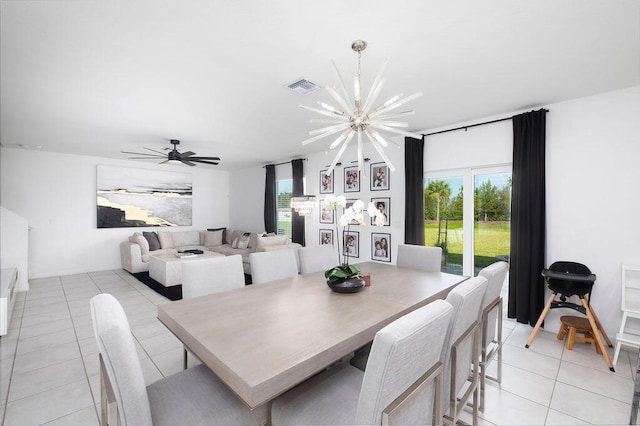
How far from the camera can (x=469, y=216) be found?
4.00 metres

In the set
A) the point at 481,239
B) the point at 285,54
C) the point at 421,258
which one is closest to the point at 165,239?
the point at 285,54

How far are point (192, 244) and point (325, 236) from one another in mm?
3827

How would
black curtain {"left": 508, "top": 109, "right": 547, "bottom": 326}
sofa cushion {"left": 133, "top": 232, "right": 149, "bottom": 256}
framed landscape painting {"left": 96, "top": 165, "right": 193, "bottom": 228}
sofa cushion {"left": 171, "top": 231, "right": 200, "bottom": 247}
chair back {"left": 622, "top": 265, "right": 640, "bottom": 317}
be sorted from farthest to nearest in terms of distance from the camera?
sofa cushion {"left": 171, "top": 231, "right": 200, "bottom": 247}, framed landscape painting {"left": 96, "top": 165, "right": 193, "bottom": 228}, sofa cushion {"left": 133, "top": 232, "right": 149, "bottom": 256}, black curtain {"left": 508, "top": 109, "right": 547, "bottom": 326}, chair back {"left": 622, "top": 265, "right": 640, "bottom": 317}

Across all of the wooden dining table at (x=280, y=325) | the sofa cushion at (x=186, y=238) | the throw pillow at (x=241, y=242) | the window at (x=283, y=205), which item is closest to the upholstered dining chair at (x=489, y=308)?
the wooden dining table at (x=280, y=325)

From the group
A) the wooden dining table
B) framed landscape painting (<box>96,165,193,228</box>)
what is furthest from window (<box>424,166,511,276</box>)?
framed landscape painting (<box>96,165,193,228</box>)

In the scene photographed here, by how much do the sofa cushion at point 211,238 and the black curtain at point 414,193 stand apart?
5174 millimetres

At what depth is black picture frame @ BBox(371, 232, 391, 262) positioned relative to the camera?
4859mm

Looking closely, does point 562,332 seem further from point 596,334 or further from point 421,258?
point 421,258

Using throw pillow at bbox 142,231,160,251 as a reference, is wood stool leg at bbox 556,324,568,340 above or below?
below

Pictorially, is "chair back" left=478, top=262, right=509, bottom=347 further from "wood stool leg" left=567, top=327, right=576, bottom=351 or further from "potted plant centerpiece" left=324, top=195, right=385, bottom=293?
"wood stool leg" left=567, top=327, right=576, bottom=351

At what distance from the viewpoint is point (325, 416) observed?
3.93 feet

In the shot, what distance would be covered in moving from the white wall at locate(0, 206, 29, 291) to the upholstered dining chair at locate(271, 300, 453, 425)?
19.2ft

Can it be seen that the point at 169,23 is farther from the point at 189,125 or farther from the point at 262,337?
the point at 189,125

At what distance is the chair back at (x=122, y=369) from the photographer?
962 millimetres
